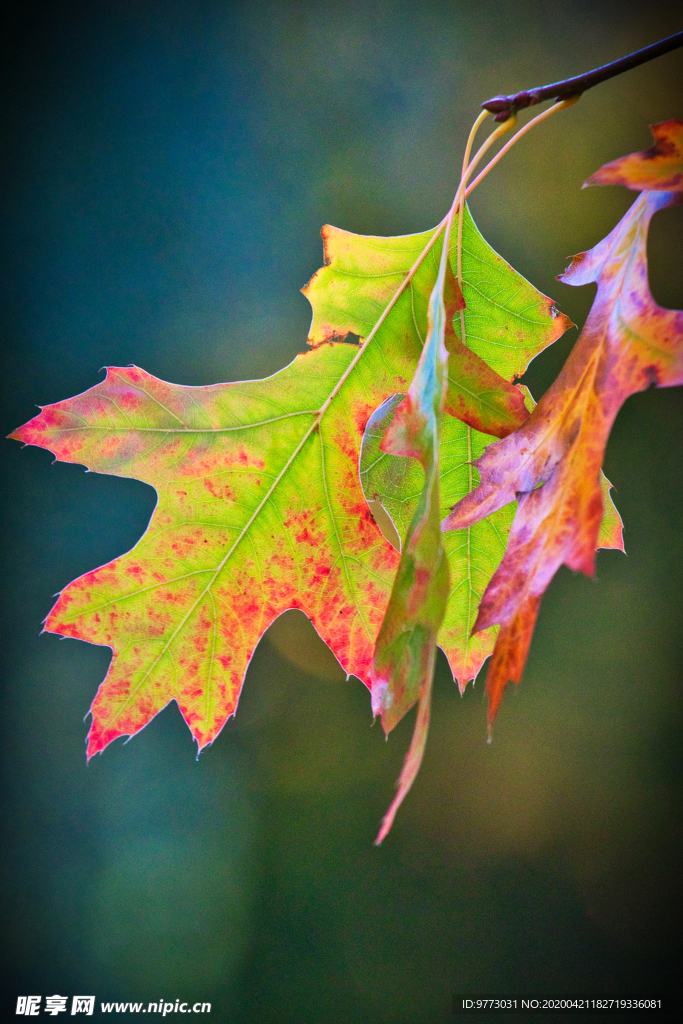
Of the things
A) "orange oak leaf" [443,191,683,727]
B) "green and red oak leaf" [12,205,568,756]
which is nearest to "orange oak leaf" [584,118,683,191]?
"orange oak leaf" [443,191,683,727]

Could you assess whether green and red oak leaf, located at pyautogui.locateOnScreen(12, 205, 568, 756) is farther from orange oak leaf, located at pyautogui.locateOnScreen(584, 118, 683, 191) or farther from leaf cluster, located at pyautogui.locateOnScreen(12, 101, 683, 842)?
orange oak leaf, located at pyautogui.locateOnScreen(584, 118, 683, 191)

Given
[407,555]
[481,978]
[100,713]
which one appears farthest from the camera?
[481,978]

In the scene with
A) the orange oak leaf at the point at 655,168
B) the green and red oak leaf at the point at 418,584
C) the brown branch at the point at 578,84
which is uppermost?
the brown branch at the point at 578,84

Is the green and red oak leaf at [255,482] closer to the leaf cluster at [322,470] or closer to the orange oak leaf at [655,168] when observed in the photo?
the leaf cluster at [322,470]

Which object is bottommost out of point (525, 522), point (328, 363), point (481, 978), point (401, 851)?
point (481, 978)

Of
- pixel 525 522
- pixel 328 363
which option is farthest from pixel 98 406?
pixel 525 522

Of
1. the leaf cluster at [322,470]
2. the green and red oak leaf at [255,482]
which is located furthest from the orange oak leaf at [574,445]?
the green and red oak leaf at [255,482]

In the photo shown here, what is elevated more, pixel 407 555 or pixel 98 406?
pixel 98 406

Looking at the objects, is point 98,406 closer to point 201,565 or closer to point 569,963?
point 201,565
